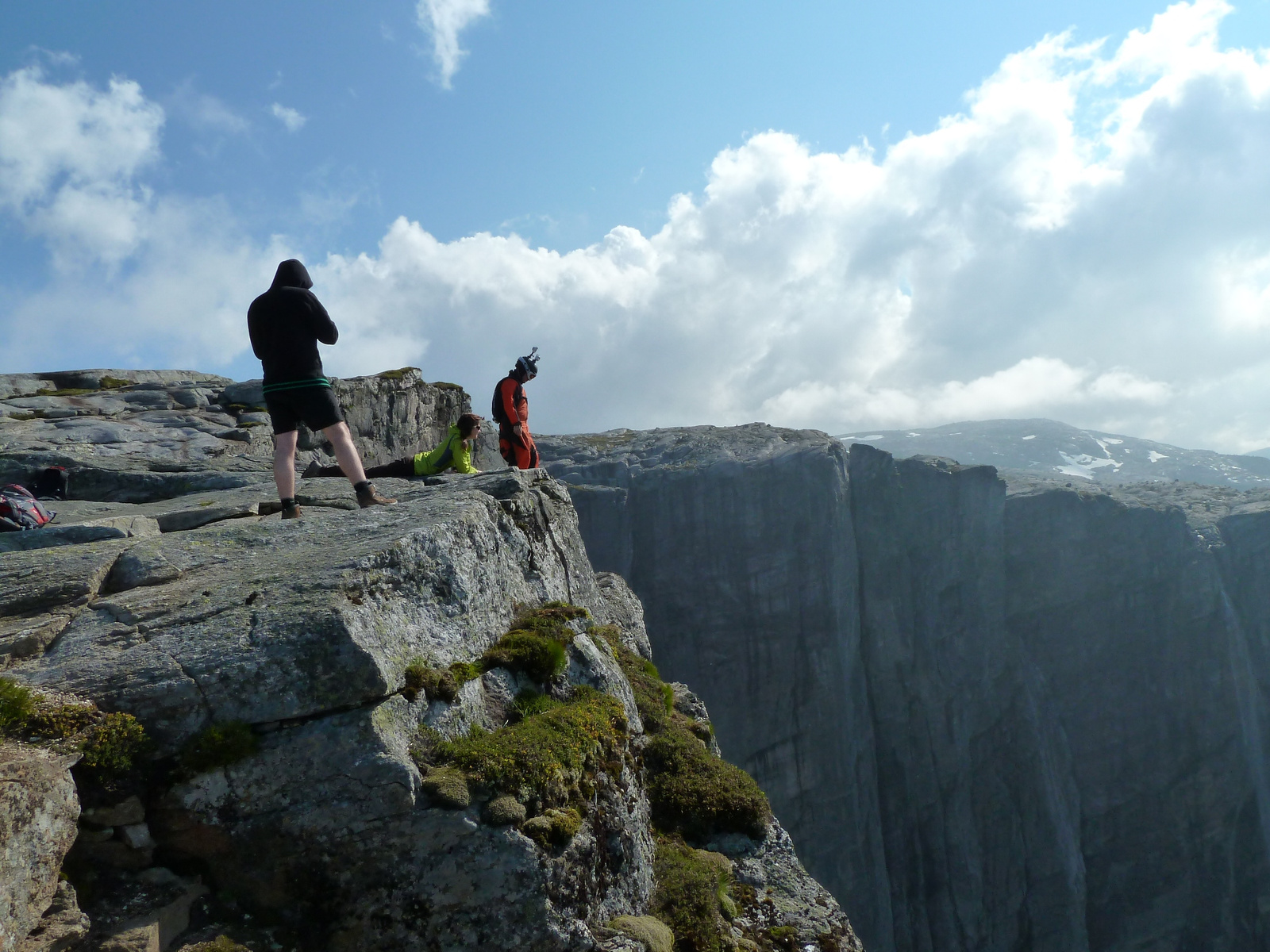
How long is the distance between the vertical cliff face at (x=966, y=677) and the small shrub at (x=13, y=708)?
6867 cm

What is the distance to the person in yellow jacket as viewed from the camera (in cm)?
1731

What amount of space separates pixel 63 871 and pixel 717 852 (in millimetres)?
7665

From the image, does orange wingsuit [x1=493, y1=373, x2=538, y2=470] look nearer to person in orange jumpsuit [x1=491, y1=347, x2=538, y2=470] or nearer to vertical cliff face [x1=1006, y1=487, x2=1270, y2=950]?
person in orange jumpsuit [x1=491, y1=347, x2=538, y2=470]

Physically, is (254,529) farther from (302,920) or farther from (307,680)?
(302,920)

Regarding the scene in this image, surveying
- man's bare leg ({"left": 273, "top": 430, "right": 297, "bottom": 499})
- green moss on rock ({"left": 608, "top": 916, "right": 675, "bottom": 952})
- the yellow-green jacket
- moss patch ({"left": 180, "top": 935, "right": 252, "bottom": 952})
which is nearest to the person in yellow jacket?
the yellow-green jacket

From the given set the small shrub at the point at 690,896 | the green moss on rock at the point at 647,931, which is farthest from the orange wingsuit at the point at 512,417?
the green moss on rock at the point at 647,931

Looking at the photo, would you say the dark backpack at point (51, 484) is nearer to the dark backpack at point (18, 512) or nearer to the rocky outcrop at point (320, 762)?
the dark backpack at point (18, 512)

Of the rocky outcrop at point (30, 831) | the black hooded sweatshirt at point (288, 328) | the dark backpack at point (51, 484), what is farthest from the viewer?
the dark backpack at point (51, 484)

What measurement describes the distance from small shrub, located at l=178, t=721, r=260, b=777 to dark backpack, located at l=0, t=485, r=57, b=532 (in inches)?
252

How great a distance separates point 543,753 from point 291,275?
26.2ft

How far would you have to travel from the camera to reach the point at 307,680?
7875 millimetres

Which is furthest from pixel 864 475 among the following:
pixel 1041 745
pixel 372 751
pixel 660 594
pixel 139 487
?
pixel 372 751

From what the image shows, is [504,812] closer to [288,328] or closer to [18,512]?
[288,328]

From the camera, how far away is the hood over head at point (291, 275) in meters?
11.9
